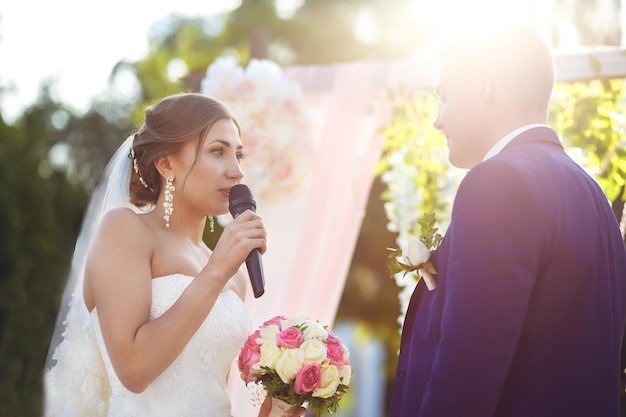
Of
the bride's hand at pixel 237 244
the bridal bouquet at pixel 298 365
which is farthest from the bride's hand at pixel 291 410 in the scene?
the bride's hand at pixel 237 244

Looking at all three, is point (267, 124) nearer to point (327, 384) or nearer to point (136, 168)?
point (136, 168)

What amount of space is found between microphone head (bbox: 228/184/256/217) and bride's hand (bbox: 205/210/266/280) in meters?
0.10

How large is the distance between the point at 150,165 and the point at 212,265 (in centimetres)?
64

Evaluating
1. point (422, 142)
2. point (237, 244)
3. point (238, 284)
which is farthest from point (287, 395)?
point (422, 142)

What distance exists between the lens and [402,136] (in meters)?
5.00

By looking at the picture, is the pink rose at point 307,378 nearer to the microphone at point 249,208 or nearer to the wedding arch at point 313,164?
the microphone at point 249,208

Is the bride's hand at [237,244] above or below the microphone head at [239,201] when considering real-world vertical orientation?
below

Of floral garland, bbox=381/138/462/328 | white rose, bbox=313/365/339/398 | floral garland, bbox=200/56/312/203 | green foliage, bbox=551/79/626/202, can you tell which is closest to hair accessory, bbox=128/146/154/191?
white rose, bbox=313/365/339/398

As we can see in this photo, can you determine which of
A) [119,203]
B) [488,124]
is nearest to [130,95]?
[119,203]

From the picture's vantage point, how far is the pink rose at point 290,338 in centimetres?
272

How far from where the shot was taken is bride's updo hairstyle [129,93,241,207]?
313 cm

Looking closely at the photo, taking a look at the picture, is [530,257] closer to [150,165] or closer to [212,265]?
[212,265]

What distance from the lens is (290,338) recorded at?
8.98 feet

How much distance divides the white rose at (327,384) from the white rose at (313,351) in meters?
0.04
